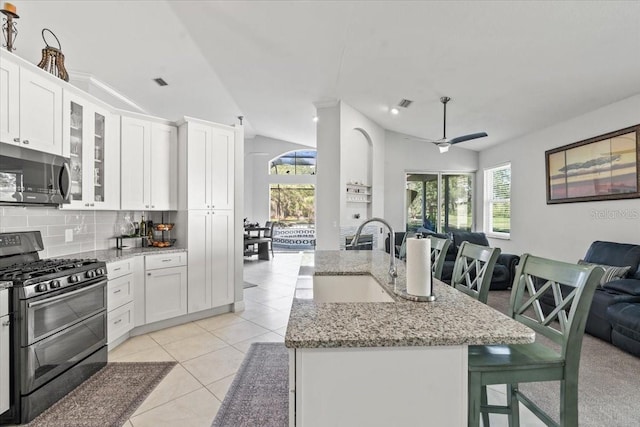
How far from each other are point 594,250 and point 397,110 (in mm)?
3311

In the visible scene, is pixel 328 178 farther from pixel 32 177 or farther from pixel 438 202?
pixel 32 177

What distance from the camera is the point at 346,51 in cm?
354

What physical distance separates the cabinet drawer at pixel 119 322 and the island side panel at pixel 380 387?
2.68 meters

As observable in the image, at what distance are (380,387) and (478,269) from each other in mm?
1185

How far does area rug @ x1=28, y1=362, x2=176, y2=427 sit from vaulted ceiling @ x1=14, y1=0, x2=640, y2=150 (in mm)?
3267

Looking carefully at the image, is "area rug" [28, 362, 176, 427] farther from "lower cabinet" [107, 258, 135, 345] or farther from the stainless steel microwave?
the stainless steel microwave

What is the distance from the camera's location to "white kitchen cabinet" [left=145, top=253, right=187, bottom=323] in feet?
10.8

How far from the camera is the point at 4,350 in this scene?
6.10ft

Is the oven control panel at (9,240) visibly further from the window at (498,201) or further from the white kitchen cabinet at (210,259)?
the window at (498,201)

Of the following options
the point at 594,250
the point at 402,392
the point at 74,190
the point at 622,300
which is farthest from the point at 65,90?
the point at 594,250

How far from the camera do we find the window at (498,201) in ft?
19.8

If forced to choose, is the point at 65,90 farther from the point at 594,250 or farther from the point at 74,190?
the point at 594,250

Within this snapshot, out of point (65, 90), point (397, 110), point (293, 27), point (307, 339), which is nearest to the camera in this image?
point (307, 339)

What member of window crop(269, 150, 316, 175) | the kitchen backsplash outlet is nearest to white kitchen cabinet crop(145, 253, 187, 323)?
the kitchen backsplash outlet
